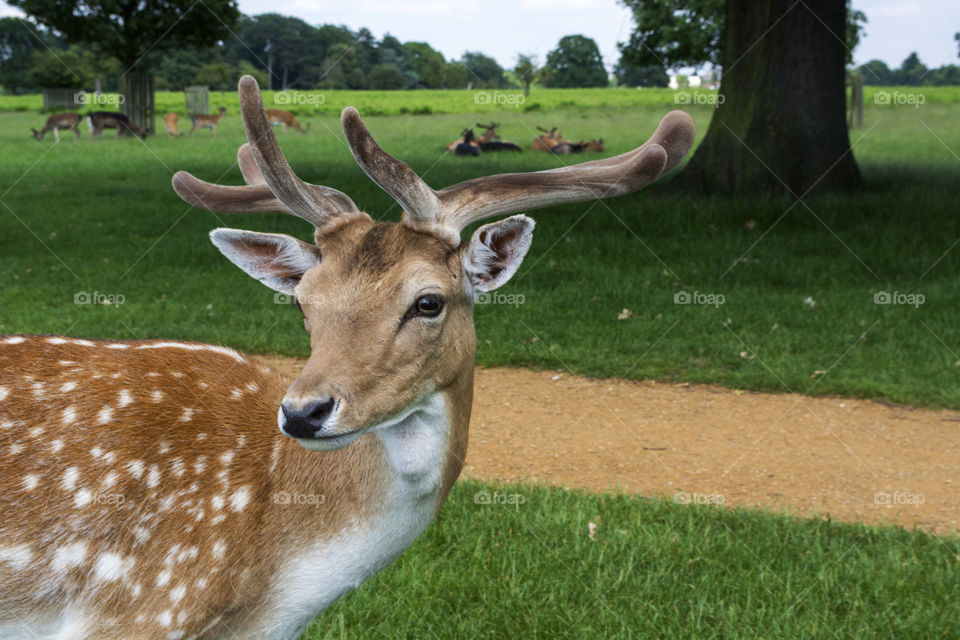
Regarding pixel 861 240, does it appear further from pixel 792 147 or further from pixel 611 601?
pixel 611 601

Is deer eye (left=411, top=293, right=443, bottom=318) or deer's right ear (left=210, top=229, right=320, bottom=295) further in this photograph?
deer's right ear (left=210, top=229, right=320, bottom=295)

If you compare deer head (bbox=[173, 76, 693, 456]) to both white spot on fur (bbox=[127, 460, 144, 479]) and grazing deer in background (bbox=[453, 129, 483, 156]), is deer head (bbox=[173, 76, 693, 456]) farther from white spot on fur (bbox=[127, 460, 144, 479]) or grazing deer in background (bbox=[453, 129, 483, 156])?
grazing deer in background (bbox=[453, 129, 483, 156])

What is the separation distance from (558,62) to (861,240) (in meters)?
20.1

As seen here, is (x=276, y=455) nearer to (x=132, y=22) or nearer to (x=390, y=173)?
(x=390, y=173)

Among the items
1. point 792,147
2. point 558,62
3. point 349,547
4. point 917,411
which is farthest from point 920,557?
→ point 558,62

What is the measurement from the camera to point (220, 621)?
273cm

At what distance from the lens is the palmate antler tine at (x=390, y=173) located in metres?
2.53

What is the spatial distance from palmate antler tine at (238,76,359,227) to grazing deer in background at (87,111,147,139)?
2793 centimetres

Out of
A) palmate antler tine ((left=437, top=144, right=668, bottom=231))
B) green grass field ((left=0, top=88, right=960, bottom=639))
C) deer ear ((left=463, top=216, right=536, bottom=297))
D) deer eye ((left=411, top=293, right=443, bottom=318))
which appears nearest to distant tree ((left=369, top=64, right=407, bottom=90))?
green grass field ((left=0, top=88, right=960, bottom=639))

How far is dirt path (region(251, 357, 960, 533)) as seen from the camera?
5199mm

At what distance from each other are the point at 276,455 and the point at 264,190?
0.99 meters

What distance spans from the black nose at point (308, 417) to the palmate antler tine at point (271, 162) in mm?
718

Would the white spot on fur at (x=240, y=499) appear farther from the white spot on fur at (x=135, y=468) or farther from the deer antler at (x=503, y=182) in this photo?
the deer antler at (x=503, y=182)

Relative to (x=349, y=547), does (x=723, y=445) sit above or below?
below
